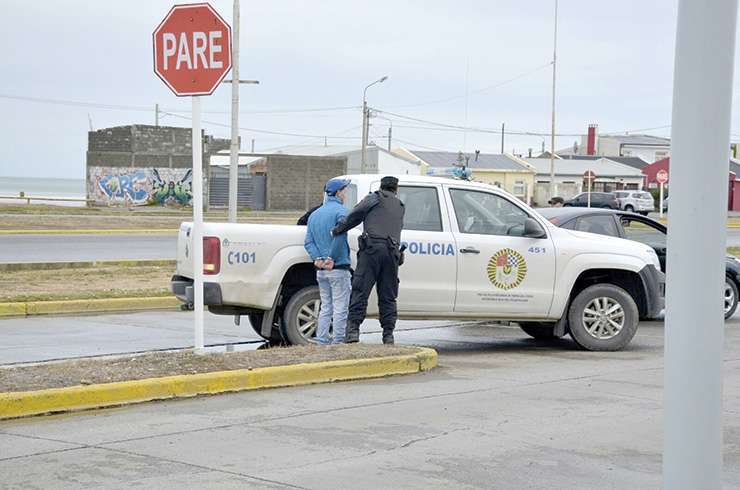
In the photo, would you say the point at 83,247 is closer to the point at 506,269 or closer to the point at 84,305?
the point at 84,305

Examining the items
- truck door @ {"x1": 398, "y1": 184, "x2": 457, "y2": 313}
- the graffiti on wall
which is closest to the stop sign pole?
truck door @ {"x1": 398, "y1": 184, "x2": 457, "y2": 313}

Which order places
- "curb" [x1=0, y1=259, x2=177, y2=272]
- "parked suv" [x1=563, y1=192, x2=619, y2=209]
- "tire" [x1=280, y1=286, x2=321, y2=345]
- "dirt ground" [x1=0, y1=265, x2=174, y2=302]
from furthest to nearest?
"parked suv" [x1=563, y1=192, x2=619, y2=209]
"curb" [x1=0, y1=259, x2=177, y2=272]
"dirt ground" [x1=0, y1=265, x2=174, y2=302]
"tire" [x1=280, y1=286, x2=321, y2=345]

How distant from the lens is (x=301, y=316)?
11719mm

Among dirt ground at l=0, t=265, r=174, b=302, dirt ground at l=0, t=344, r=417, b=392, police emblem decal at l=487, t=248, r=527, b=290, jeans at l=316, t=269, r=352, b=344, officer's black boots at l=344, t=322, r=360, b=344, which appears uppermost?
police emblem decal at l=487, t=248, r=527, b=290

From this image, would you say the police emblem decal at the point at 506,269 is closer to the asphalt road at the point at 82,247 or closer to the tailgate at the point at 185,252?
the tailgate at the point at 185,252

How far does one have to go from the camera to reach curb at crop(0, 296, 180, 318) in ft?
49.1

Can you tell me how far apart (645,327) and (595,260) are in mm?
3439

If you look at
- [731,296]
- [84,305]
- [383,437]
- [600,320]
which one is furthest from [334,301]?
[731,296]

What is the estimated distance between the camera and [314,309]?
38.6ft

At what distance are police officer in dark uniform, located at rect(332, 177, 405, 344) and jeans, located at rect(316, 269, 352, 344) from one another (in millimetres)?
79

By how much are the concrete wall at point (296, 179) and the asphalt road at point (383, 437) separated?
5214 cm

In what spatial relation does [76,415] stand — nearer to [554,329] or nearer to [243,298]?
[243,298]

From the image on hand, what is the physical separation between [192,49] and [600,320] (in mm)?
5751

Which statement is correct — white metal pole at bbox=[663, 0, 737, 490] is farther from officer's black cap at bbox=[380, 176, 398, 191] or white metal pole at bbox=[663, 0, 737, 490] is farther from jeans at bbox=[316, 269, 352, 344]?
jeans at bbox=[316, 269, 352, 344]
